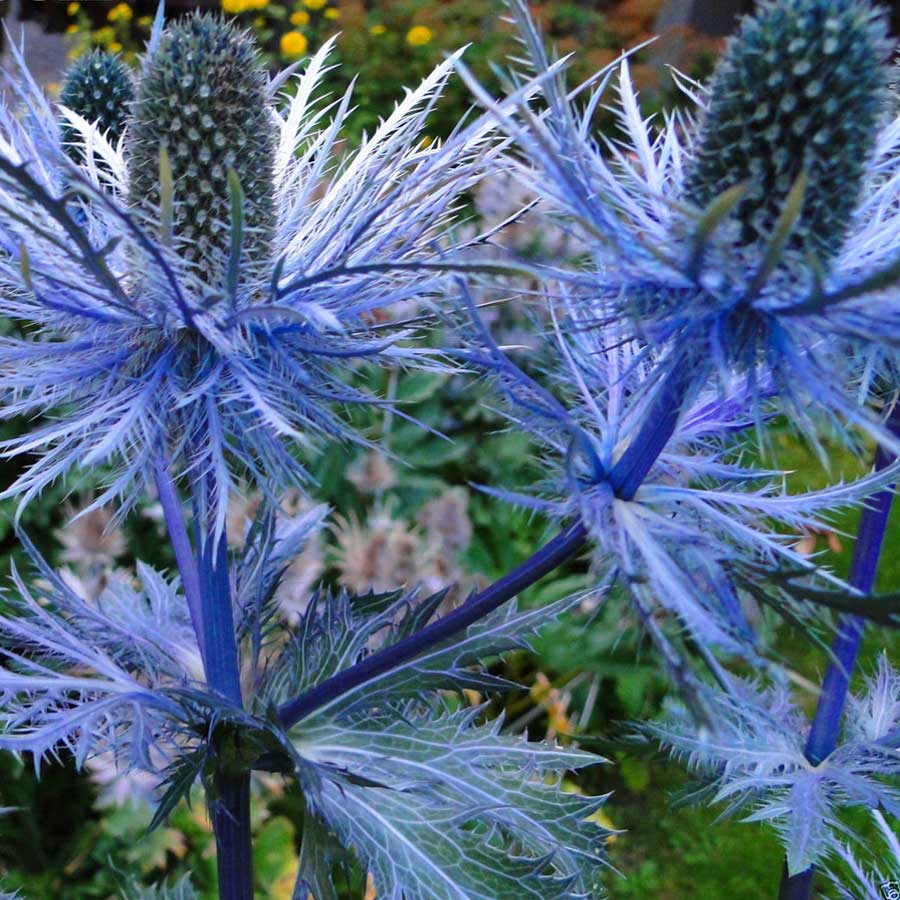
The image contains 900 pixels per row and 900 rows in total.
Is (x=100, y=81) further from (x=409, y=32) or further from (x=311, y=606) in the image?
(x=409, y=32)

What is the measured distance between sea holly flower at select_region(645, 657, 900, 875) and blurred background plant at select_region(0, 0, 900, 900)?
0.06 meters

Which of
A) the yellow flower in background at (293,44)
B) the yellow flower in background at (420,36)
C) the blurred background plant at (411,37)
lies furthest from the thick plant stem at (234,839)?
the yellow flower in background at (420,36)

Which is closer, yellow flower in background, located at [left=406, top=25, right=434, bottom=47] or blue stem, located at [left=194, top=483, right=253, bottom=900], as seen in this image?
blue stem, located at [left=194, top=483, right=253, bottom=900]

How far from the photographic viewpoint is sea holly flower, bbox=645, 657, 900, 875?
0.77 metres

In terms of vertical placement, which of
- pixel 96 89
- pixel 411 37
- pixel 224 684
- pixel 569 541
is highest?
pixel 411 37

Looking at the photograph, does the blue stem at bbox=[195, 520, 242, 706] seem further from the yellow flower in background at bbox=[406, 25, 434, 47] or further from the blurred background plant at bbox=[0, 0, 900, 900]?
the yellow flower in background at bbox=[406, 25, 434, 47]

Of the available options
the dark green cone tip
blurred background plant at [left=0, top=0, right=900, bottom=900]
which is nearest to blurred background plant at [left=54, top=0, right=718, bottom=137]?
blurred background plant at [left=0, top=0, right=900, bottom=900]

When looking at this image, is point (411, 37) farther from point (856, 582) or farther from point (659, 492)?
point (659, 492)

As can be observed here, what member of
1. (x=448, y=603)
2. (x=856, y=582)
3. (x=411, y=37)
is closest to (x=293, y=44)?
Answer: (x=411, y=37)

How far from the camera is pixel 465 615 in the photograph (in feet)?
1.91

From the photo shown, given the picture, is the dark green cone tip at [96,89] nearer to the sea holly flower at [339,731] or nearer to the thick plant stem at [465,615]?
the sea holly flower at [339,731]

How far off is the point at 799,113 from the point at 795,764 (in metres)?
0.59

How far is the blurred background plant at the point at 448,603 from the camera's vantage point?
1328 millimetres

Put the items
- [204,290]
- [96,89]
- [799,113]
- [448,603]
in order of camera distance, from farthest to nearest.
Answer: [448,603] < [96,89] < [204,290] < [799,113]
